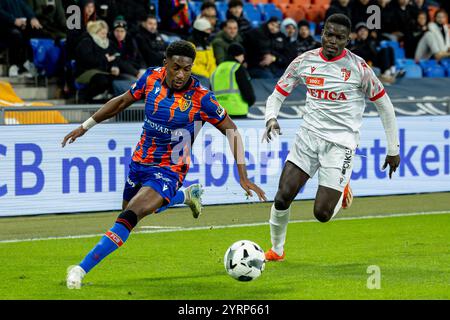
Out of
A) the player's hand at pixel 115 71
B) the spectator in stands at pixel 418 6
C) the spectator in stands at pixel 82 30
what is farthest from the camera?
the spectator in stands at pixel 418 6

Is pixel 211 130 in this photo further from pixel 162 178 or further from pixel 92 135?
pixel 162 178

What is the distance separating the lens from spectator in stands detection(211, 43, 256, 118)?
15672 mm

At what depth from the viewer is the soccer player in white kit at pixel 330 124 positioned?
33.1 feet

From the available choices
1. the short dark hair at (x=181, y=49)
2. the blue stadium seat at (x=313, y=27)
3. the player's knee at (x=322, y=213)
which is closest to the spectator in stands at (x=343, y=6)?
the blue stadium seat at (x=313, y=27)

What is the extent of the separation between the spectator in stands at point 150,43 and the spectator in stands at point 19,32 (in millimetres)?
1715

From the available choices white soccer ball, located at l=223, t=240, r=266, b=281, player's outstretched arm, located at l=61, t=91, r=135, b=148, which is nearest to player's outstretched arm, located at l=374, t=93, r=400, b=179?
white soccer ball, located at l=223, t=240, r=266, b=281

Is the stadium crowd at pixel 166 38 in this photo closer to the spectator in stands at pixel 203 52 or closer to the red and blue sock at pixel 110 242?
the spectator in stands at pixel 203 52

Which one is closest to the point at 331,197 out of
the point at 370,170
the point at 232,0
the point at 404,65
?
the point at 370,170

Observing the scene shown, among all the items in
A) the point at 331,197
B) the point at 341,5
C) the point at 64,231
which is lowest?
the point at 64,231

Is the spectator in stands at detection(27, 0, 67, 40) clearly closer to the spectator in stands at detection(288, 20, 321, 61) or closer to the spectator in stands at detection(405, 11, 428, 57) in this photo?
the spectator in stands at detection(288, 20, 321, 61)

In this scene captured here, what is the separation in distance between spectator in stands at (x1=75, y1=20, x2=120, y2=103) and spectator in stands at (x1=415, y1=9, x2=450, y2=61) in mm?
8417

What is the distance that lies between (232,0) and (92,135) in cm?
657

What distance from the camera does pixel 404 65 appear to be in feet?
73.2

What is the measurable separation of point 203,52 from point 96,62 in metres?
Answer: 1.99
